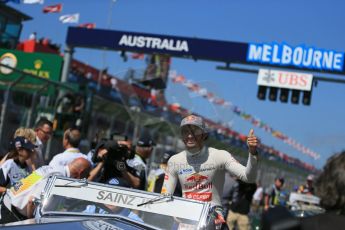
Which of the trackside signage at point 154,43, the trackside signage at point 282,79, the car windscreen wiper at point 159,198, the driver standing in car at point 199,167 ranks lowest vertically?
the car windscreen wiper at point 159,198

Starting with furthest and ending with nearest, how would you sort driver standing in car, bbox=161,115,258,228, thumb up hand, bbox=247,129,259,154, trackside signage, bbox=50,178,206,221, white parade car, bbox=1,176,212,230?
1. driver standing in car, bbox=161,115,258,228
2. thumb up hand, bbox=247,129,259,154
3. trackside signage, bbox=50,178,206,221
4. white parade car, bbox=1,176,212,230

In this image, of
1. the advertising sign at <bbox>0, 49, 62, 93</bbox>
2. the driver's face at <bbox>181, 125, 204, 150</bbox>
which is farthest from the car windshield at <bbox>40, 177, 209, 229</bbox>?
the advertising sign at <bbox>0, 49, 62, 93</bbox>

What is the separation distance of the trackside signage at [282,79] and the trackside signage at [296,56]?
2.51 ft

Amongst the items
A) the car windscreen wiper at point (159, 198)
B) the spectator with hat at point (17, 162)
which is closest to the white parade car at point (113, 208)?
the car windscreen wiper at point (159, 198)

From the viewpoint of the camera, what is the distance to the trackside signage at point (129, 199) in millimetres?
3672

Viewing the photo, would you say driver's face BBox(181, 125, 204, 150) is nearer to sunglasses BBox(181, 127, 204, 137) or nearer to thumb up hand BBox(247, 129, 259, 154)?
sunglasses BBox(181, 127, 204, 137)

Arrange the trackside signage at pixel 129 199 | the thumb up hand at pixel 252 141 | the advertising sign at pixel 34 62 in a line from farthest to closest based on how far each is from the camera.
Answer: the advertising sign at pixel 34 62, the thumb up hand at pixel 252 141, the trackside signage at pixel 129 199

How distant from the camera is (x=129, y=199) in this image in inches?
150

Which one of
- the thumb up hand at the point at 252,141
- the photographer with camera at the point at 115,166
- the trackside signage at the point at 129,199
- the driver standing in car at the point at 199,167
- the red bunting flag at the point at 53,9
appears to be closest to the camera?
the trackside signage at the point at 129,199

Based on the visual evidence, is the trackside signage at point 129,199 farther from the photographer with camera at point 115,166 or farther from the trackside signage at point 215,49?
the trackside signage at point 215,49

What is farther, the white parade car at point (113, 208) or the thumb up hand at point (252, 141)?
the thumb up hand at point (252, 141)

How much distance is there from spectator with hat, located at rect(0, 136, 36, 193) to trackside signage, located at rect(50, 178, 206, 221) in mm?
1233

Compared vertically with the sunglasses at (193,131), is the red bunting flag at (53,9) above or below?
above

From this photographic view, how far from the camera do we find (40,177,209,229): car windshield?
364 cm
